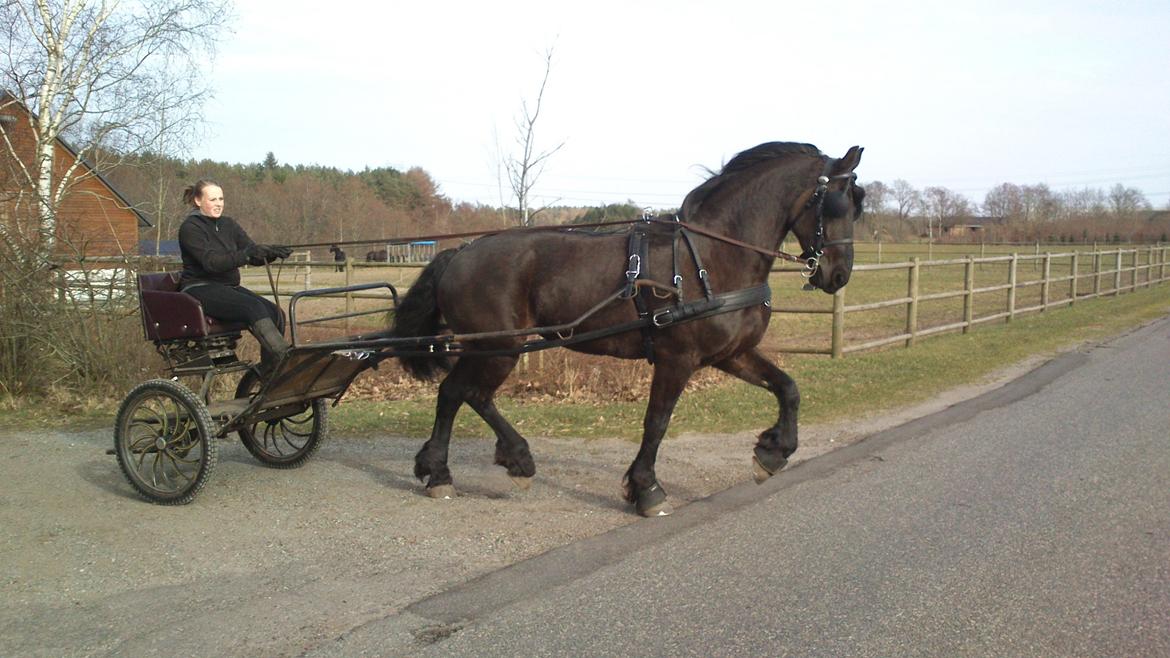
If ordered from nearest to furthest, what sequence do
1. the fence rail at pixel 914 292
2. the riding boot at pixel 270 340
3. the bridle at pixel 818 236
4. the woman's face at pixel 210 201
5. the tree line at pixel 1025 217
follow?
1. the bridle at pixel 818 236
2. the riding boot at pixel 270 340
3. the woman's face at pixel 210 201
4. the fence rail at pixel 914 292
5. the tree line at pixel 1025 217

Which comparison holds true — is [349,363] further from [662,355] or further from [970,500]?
[970,500]

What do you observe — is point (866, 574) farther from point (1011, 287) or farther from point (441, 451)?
point (1011, 287)

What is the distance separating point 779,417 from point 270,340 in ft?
10.7

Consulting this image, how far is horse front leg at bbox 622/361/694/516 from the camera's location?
16.7 feet

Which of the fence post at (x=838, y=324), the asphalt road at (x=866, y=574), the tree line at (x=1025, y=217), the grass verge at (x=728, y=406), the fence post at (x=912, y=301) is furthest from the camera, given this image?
the tree line at (x=1025, y=217)

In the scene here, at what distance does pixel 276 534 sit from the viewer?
4883 millimetres

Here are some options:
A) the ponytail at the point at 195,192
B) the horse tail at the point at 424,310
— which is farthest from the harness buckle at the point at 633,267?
the ponytail at the point at 195,192

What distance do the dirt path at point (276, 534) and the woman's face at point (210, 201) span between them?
6.05 feet

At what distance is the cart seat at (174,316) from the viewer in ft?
18.2

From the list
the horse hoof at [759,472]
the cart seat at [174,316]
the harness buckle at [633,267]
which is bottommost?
the horse hoof at [759,472]

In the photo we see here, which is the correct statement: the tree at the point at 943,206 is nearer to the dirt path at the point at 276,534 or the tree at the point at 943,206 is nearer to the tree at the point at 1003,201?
the tree at the point at 1003,201

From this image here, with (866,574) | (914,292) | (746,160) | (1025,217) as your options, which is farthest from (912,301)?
(1025,217)

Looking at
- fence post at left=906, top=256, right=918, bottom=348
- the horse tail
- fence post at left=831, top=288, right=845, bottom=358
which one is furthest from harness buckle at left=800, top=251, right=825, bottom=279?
fence post at left=906, top=256, right=918, bottom=348

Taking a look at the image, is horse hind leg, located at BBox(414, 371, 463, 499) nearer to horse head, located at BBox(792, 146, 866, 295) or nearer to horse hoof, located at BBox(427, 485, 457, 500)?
horse hoof, located at BBox(427, 485, 457, 500)
